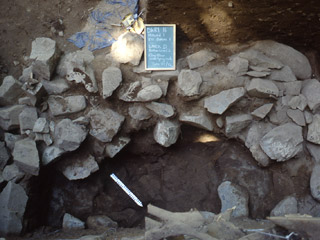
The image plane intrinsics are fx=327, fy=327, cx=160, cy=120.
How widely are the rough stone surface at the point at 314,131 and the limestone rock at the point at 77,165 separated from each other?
8.67 feet

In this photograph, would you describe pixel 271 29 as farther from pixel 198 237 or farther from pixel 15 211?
pixel 15 211

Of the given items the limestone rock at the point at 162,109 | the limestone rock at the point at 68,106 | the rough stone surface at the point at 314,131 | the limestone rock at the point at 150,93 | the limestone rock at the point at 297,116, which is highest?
the limestone rock at the point at 150,93

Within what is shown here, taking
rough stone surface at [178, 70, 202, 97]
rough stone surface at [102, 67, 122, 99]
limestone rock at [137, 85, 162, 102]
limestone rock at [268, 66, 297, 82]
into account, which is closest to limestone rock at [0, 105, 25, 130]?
rough stone surface at [102, 67, 122, 99]

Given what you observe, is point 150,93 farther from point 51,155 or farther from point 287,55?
point 287,55

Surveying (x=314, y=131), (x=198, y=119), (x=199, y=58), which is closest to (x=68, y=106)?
(x=198, y=119)

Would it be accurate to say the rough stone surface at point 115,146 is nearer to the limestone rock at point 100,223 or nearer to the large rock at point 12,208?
the limestone rock at point 100,223

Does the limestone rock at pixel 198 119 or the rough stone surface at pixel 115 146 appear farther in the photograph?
the rough stone surface at pixel 115 146

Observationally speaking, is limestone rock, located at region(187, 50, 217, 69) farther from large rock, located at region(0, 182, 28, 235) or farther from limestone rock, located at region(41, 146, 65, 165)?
large rock, located at region(0, 182, 28, 235)

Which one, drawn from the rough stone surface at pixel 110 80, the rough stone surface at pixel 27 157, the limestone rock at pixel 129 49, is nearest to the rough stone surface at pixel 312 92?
the limestone rock at pixel 129 49

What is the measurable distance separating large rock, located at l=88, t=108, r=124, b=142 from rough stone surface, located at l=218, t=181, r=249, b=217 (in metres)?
1.54

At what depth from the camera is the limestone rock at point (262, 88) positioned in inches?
155

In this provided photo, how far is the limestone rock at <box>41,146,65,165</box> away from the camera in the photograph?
13.1 feet

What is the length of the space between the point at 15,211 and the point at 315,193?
3.46m

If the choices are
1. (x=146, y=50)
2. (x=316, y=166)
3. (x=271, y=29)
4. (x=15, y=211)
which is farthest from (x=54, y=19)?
(x=316, y=166)
